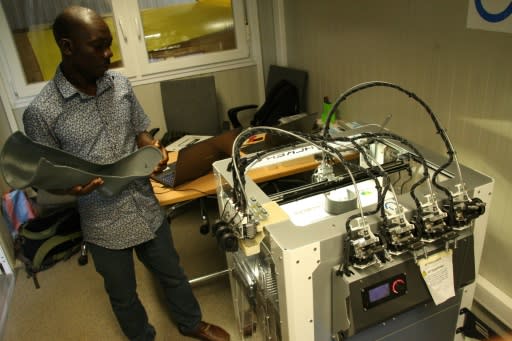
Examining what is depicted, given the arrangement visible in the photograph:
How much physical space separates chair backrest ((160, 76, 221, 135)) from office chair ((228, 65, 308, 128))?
199 millimetres

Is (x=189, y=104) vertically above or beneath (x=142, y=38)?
beneath

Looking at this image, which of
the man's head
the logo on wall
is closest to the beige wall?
the logo on wall

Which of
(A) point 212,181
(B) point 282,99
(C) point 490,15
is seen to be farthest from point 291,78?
(C) point 490,15

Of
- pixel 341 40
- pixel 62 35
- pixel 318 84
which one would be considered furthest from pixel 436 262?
pixel 318 84

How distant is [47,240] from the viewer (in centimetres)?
273

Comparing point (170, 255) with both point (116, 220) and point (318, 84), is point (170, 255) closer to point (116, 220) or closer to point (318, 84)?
point (116, 220)

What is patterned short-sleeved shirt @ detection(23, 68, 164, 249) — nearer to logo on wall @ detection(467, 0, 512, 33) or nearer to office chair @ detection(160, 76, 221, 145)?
logo on wall @ detection(467, 0, 512, 33)

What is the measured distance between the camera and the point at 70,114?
145 centimetres

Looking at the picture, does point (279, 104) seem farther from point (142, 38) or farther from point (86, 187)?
point (86, 187)

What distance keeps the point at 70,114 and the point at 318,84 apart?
202 centimetres

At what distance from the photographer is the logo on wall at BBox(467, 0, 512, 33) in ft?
4.84

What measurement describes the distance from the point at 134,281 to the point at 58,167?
75 centimetres

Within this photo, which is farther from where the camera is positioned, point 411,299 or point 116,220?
point 116,220

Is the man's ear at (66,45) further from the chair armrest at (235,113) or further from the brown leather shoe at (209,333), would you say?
the chair armrest at (235,113)
